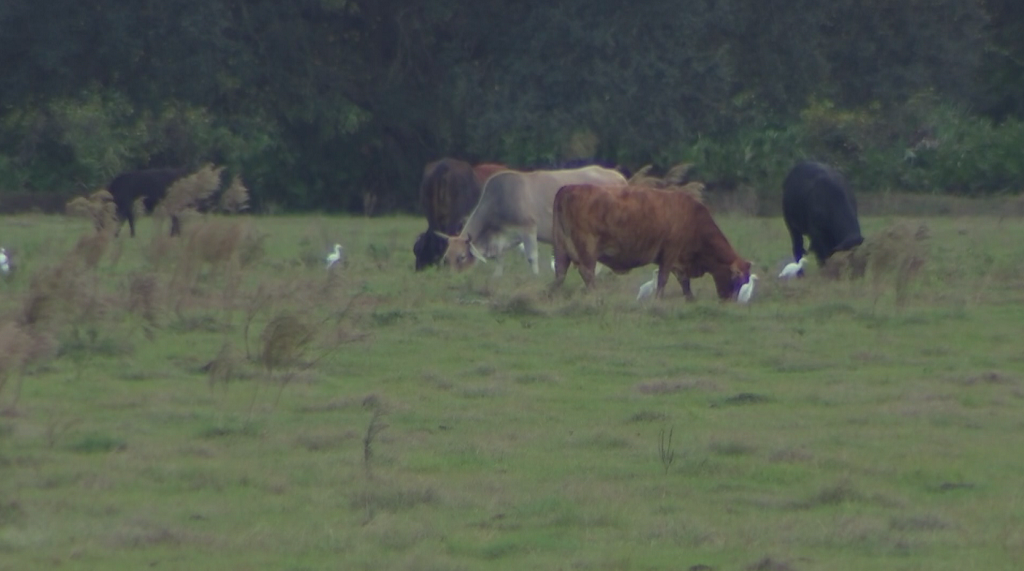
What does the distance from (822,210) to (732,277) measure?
2748mm

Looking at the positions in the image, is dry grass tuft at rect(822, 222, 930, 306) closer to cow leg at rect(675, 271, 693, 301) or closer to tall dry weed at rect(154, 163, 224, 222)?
cow leg at rect(675, 271, 693, 301)

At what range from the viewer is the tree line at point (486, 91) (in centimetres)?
2798

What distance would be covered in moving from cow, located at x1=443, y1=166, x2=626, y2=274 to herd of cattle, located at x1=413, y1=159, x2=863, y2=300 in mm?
11

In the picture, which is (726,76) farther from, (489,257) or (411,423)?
(411,423)

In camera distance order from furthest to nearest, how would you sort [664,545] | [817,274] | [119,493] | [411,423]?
[817,274], [411,423], [119,493], [664,545]

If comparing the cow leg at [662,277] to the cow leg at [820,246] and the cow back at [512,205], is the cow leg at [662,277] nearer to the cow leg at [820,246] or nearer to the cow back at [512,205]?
the cow leg at [820,246]

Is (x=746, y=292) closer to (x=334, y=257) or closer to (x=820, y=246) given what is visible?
(x=820, y=246)

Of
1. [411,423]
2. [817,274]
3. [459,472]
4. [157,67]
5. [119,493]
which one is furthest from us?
[157,67]

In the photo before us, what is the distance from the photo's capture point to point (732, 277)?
14.1 m

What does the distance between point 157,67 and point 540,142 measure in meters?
7.33

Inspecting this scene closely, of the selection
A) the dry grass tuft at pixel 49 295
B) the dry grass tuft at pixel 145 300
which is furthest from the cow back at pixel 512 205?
the dry grass tuft at pixel 49 295

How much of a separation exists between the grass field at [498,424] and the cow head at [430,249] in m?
2.59

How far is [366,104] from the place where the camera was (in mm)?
30672

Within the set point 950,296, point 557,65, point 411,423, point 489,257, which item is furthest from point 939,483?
point 557,65
